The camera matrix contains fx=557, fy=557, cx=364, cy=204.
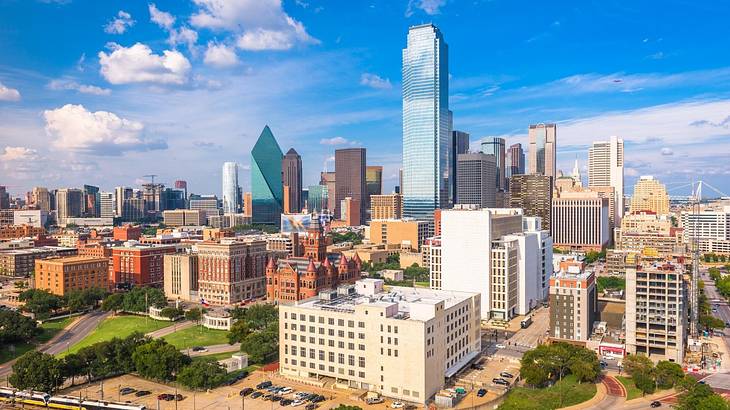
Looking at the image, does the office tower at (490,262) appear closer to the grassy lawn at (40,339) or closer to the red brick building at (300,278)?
the red brick building at (300,278)

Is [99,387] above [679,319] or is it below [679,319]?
below

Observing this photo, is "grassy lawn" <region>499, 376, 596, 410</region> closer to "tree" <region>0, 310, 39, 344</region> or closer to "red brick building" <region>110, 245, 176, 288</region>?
"tree" <region>0, 310, 39, 344</region>

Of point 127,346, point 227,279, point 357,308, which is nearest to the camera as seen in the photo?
point 357,308

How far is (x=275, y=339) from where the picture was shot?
9188 centimetres

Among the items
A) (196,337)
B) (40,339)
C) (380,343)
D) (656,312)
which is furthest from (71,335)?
(656,312)

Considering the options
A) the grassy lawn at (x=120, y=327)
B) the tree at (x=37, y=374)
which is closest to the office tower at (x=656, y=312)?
the tree at (x=37, y=374)

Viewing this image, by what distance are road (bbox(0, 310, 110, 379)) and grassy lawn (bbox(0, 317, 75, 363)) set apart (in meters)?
1.43

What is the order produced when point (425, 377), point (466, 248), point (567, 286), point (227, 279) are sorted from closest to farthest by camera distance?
point (425, 377) < point (567, 286) < point (466, 248) < point (227, 279)

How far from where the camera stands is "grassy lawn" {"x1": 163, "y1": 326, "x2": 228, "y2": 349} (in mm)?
101500

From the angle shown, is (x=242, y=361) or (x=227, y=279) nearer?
(x=242, y=361)

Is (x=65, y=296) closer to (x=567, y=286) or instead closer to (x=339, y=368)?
(x=339, y=368)

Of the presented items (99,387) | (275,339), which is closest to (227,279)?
(275,339)

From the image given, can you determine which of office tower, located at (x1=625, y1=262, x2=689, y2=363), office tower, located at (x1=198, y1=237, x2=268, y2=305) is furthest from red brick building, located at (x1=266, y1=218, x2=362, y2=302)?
office tower, located at (x1=625, y1=262, x2=689, y2=363)

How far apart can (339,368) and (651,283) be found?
5285 centimetres
